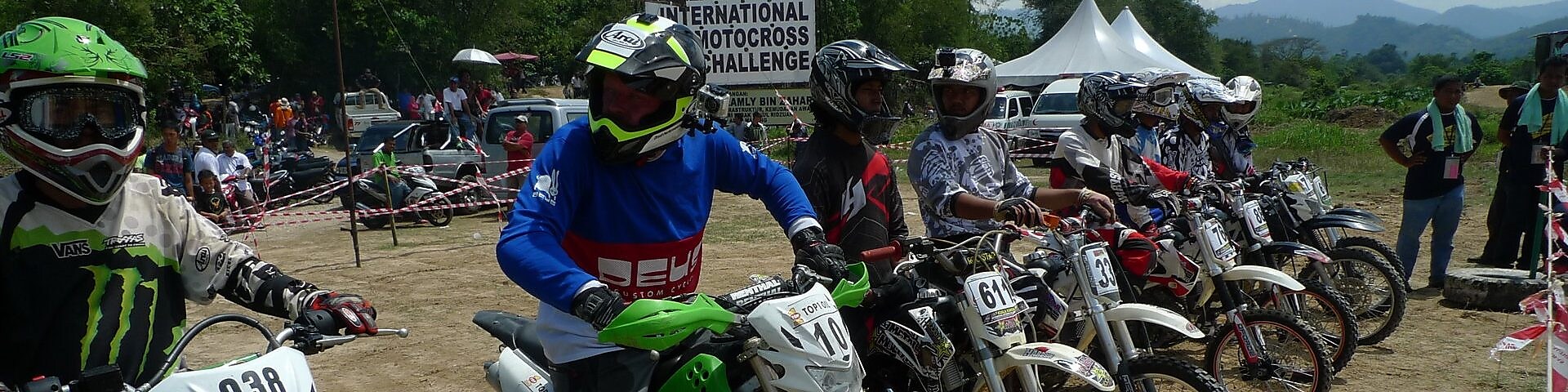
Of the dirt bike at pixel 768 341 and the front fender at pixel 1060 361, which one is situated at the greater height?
the dirt bike at pixel 768 341

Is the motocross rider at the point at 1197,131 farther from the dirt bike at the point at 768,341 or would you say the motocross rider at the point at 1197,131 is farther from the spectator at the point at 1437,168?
the dirt bike at the point at 768,341

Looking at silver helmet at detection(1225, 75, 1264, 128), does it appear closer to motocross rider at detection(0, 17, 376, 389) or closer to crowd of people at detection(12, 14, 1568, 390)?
crowd of people at detection(12, 14, 1568, 390)

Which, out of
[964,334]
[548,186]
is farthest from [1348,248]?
[548,186]

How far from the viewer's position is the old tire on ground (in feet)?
26.2

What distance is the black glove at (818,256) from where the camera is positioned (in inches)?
121

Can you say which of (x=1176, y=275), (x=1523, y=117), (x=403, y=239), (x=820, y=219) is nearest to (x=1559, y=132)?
(x=1523, y=117)

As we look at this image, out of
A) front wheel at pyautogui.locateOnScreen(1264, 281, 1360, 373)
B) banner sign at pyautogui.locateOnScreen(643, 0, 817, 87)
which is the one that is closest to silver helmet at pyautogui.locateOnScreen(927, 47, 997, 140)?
front wheel at pyautogui.locateOnScreen(1264, 281, 1360, 373)

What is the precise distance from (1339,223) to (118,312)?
6.65 m

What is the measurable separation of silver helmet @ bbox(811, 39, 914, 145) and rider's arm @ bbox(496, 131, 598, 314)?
161 cm

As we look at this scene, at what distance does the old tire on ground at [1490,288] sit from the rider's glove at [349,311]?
7.92 meters

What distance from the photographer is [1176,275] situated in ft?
19.5

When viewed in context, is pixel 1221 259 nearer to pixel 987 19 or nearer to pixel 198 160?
pixel 198 160

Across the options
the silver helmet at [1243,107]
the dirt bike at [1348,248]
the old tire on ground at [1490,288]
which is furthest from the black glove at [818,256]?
the old tire on ground at [1490,288]

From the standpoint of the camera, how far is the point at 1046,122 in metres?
23.1
